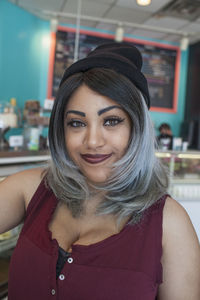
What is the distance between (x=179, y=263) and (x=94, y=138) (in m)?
0.43

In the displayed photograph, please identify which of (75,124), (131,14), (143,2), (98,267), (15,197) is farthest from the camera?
(131,14)

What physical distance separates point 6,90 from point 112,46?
2119 mm

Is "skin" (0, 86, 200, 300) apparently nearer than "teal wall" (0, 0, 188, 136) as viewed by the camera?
Yes

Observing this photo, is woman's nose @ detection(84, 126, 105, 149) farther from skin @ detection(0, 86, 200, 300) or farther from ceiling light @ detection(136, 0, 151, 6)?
ceiling light @ detection(136, 0, 151, 6)

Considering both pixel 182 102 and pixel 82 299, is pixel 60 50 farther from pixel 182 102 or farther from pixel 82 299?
pixel 82 299

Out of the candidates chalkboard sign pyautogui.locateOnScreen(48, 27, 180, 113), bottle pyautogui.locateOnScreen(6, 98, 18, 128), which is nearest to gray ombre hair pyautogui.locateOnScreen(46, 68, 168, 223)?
bottle pyautogui.locateOnScreen(6, 98, 18, 128)

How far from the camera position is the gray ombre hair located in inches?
33.6

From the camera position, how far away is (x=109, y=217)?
3.14 feet

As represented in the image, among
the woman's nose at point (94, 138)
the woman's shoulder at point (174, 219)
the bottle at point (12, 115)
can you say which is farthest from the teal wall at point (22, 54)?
the woman's shoulder at point (174, 219)

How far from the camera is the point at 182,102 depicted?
3762 mm

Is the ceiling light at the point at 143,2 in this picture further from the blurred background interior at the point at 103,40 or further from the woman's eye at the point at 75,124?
the woman's eye at the point at 75,124

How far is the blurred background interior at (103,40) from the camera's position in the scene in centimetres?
251

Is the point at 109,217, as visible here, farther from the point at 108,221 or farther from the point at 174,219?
the point at 174,219

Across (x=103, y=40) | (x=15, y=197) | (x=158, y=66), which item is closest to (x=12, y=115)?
(x=15, y=197)
